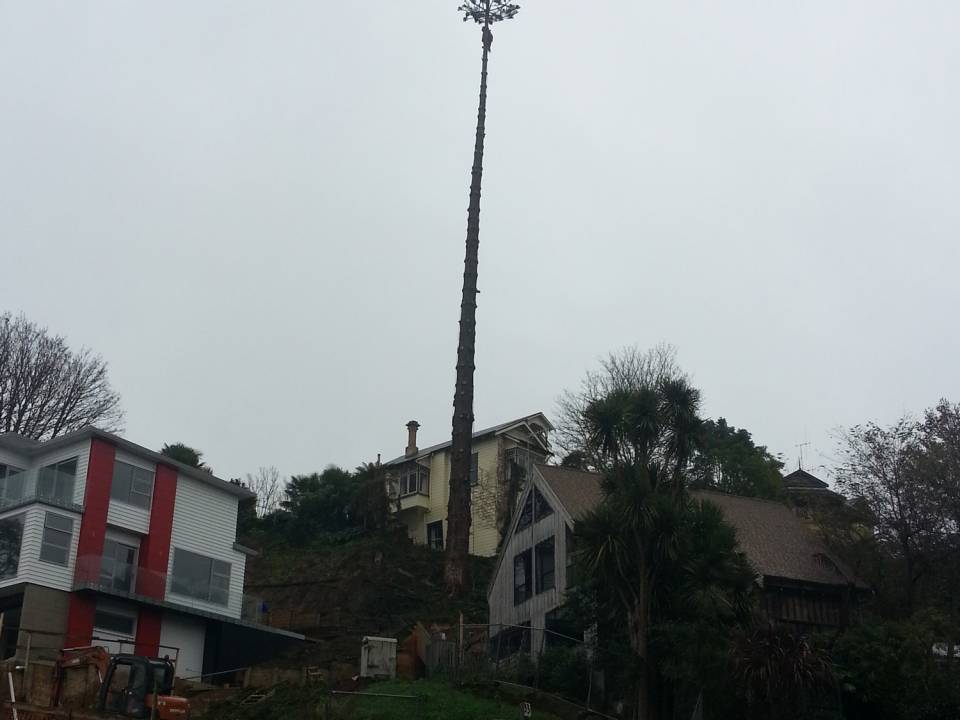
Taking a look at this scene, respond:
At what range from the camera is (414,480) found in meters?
67.1

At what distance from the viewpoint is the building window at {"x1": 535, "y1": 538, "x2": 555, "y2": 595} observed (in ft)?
120

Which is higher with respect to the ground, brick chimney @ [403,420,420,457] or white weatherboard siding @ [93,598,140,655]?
brick chimney @ [403,420,420,457]

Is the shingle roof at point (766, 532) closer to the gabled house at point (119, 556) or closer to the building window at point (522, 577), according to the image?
the building window at point (522, 577)

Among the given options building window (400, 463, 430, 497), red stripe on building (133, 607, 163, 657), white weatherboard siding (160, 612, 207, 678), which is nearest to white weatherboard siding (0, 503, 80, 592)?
red stripe on building (133, 607, 163, 657)

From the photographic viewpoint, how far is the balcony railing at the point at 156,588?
40.9 m

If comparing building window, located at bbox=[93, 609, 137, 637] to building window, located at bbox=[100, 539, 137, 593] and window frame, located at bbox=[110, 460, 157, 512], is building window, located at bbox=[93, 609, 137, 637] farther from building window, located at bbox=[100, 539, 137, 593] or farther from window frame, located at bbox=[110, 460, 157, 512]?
window frame, located at bbox=[110, 460, 157, 512]

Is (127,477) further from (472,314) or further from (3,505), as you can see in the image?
(472,314)

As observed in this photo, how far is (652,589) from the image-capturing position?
2845 centimetres

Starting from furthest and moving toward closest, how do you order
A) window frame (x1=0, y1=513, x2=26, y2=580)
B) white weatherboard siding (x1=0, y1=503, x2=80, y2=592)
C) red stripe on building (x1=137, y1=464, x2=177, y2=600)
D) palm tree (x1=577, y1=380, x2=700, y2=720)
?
red stripe on building (x1=137, y1=464, x2=177, y2=600)
window frame (x1=0, y1=513, x2=26, y2=580)
white weatherboard siding (x1=0, y1=503, x2=80, y2=592)
palm tree (x1=577, y1=380, x2=700, y2=720)

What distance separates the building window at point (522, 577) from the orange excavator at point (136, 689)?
1275 cm

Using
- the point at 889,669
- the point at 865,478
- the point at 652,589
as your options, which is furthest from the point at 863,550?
the point at 652,589

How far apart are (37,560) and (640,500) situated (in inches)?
923

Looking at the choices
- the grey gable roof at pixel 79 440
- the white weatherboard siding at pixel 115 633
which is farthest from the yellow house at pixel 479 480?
the white weatherboard siding at pixel 115 633

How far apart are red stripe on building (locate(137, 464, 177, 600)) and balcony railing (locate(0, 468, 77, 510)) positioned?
3.61 m
